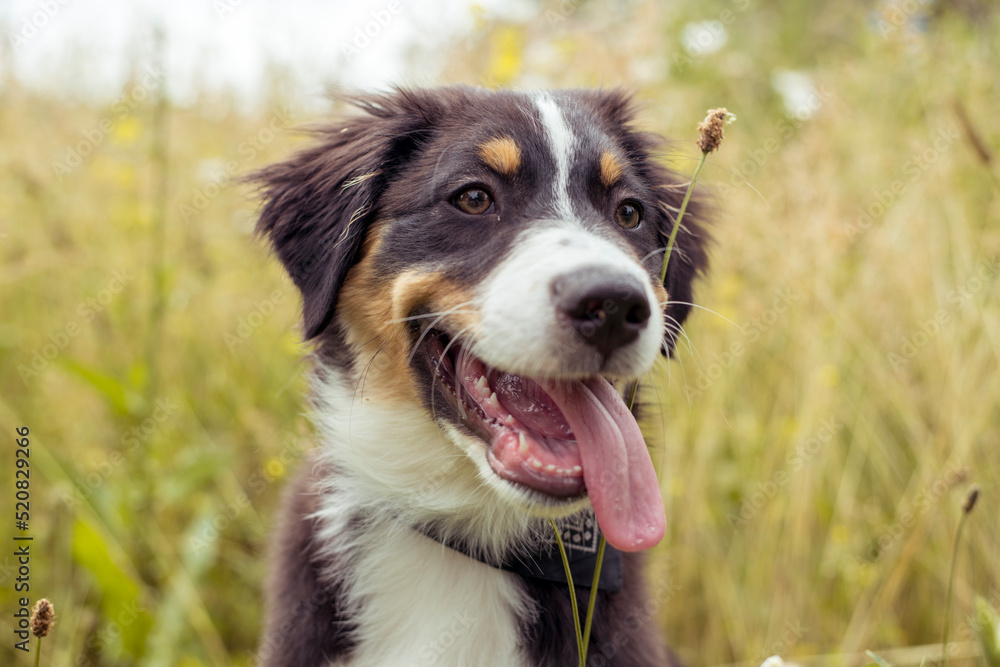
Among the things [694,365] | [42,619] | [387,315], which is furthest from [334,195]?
[694,365]

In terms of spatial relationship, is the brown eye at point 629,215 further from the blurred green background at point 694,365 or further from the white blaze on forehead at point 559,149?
the blurred green background at point 694,365

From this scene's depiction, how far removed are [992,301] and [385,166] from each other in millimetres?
3533

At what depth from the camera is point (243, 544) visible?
4082mm

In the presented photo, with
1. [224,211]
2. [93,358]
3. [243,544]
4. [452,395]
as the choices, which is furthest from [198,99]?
[452,395]

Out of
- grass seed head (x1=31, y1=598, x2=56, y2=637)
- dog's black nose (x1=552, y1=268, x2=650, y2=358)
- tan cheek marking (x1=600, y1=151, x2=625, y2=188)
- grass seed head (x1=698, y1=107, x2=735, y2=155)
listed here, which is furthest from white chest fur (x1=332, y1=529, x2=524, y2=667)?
grass seed head (x1=698, y1=107, x2=735, y2=155)

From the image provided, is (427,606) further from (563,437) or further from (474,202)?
(474,202)

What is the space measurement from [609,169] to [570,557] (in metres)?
1.22

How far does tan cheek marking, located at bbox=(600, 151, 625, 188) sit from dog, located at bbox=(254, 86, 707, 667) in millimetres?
11

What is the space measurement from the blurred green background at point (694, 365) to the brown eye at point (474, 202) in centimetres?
92

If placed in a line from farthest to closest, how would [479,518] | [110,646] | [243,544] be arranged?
1. [243,544]
2. [110,646]
3. [479,518]

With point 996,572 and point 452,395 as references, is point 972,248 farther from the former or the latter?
point 452,395

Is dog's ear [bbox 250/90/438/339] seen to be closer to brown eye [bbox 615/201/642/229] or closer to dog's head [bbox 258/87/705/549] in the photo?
dog's head [bbox 258/87/705/549]

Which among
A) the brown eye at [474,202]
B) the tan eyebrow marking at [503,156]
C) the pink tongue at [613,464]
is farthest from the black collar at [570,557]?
the tan eyebrow marking at [503,156]

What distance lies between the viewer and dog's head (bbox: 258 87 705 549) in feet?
6.42
